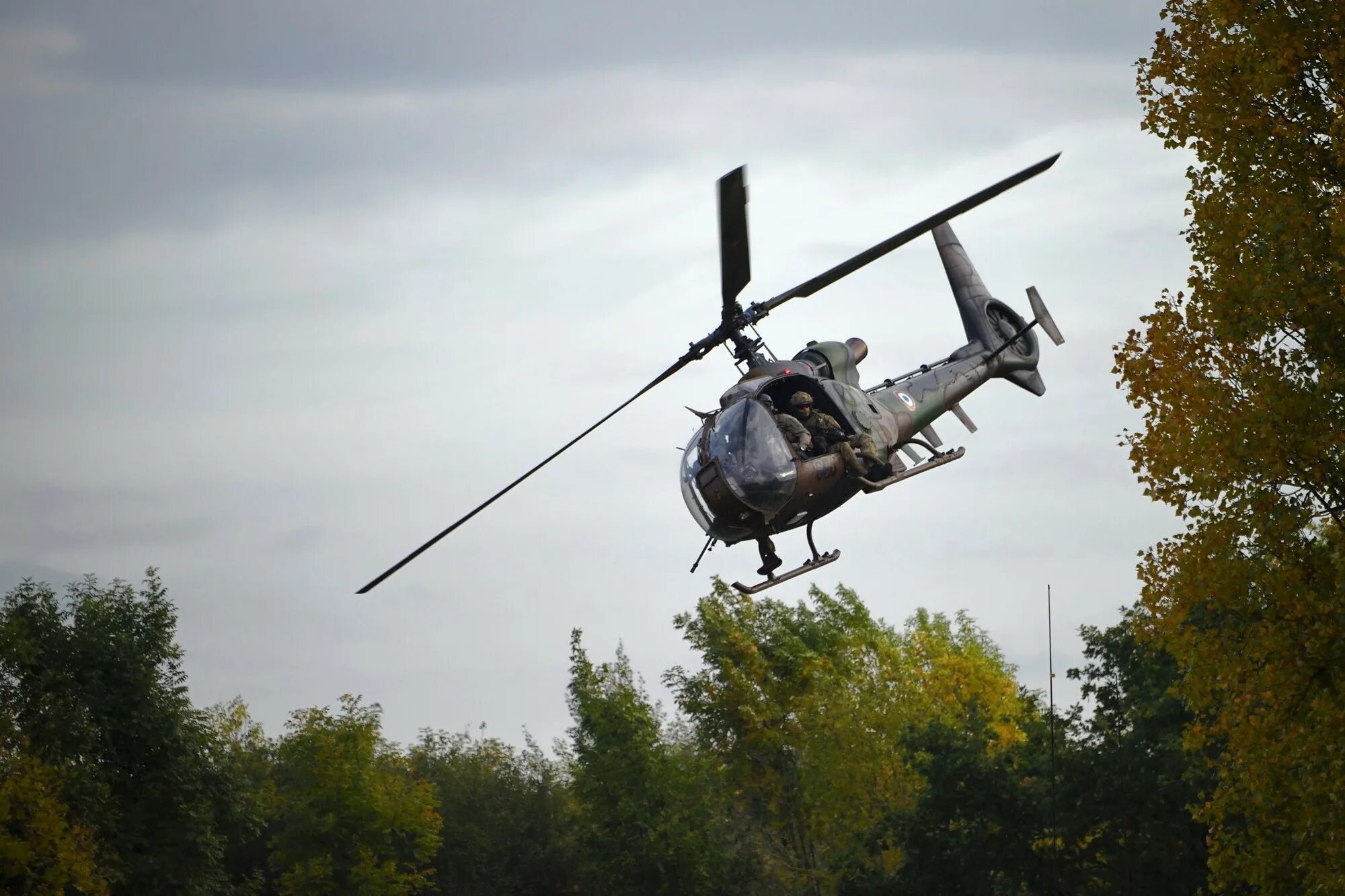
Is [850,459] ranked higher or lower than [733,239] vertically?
lower

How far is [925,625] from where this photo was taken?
79.4 metres

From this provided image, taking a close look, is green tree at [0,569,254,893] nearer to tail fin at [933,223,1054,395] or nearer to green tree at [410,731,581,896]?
green tree at [410,731,581,896]

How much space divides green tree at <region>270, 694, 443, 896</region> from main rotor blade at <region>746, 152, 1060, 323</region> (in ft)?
128

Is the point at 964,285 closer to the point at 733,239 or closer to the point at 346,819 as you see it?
the point at 733,239

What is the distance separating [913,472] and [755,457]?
130 inches

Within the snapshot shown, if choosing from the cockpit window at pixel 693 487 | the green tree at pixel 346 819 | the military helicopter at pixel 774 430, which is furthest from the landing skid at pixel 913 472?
the green tree at pixel 346 819

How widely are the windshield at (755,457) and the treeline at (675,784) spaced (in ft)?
44.9

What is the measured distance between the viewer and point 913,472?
24.8 metres

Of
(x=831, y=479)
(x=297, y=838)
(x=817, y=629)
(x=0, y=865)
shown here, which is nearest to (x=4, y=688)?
(x=0, y=865)

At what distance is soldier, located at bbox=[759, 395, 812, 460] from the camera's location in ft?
76.9

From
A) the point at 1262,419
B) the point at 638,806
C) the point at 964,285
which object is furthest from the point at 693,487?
the point at 638,806

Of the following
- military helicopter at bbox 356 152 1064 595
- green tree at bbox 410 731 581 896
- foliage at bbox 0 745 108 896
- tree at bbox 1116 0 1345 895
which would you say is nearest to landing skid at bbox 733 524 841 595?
military helicopter at bbox 356 152 1064 595

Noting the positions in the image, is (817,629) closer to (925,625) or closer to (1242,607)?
(925,625)

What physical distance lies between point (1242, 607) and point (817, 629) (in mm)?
47498
